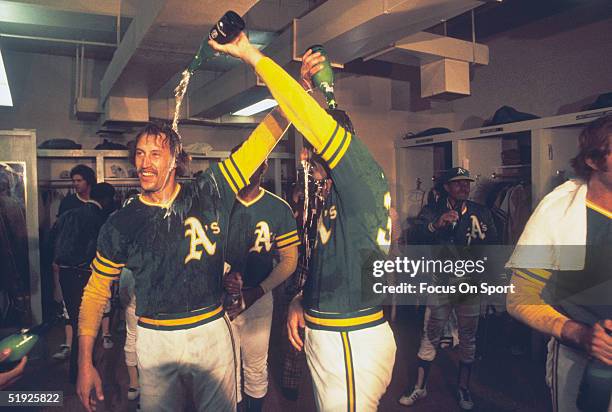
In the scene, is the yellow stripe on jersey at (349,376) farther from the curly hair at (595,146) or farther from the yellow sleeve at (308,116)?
the curly hair at (595,146)

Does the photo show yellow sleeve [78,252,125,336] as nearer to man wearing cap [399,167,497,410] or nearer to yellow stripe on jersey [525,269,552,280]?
yellow stripe on jersey [525,269,552,280]

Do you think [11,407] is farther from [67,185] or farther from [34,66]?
[34,66]

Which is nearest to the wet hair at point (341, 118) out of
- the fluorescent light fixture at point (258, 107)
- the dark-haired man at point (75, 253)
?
the dark-haired man at point (75, 253)

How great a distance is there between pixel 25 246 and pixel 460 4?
405 centimetres

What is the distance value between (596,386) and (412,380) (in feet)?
6.72

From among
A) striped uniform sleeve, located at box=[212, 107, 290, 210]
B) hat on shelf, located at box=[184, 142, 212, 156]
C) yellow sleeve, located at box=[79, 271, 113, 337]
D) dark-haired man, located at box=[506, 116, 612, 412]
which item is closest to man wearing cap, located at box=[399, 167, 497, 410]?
dark-haired man, located at box=[506, 116, 612, 412]

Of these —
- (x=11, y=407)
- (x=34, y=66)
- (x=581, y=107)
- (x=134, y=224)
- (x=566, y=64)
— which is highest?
(x=34, y=66)

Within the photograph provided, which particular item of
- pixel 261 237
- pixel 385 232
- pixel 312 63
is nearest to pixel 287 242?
pixel 261 237

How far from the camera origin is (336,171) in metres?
1.40

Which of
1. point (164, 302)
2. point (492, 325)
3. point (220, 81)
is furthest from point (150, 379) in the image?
point (220, 81)

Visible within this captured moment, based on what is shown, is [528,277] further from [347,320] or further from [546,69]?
[546,69]

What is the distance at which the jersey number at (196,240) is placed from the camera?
5.74 ft

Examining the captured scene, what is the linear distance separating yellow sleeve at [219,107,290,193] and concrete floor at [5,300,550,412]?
2.11m

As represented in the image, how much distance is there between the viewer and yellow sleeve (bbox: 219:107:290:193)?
1796mm
